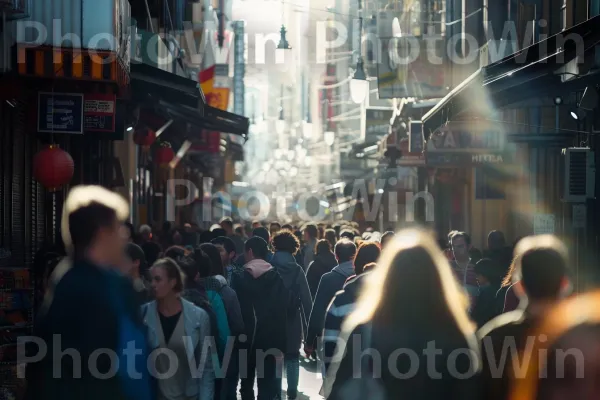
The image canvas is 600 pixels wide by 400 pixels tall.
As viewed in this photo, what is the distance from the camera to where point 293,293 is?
1311 cm

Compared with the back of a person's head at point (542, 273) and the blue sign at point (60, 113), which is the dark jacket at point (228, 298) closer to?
the blue sign at point (60, 113)

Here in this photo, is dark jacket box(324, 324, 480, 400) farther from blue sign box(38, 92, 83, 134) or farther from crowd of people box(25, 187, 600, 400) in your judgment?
blue sign box(38, 92, 83, 134)

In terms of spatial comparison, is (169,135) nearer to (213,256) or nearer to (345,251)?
(345,251)

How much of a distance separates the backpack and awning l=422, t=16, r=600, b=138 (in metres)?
3.73

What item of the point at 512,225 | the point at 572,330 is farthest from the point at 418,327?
the point at 512,225

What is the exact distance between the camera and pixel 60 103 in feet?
48.9

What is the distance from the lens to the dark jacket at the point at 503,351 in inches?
226

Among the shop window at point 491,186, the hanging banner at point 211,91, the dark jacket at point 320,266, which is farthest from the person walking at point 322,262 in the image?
the hanging banner at point 211,91

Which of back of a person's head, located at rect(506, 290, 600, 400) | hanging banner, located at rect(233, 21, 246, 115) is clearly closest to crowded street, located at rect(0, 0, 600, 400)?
back of a person's head, located at rect(506, 290, 600, 400)

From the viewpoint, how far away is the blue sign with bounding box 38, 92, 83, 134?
14.7 metres

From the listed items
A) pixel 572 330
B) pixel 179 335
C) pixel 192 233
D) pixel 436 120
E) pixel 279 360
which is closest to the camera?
pixel 572 330

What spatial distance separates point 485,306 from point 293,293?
255 cm

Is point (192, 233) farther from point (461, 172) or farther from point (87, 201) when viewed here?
point (87, 201)

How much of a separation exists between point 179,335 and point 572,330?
3.26 metres
